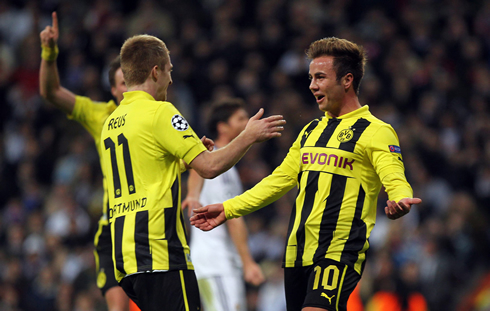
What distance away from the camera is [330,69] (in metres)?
4.88

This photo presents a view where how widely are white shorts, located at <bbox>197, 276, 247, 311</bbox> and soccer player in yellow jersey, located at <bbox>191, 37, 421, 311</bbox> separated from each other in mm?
1842

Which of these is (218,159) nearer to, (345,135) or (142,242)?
(142,242)

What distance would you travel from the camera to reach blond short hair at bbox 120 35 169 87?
445cm

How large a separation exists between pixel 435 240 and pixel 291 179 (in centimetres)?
640

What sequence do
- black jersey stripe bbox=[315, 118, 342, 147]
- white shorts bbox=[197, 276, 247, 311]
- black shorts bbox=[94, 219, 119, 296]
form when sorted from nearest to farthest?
black jersey stripe bbox=[315, 118, 342, 147]
black shorts bbox=[94, 219, 119, 296]
white shorts bbox=[197, 276, 247, 311]

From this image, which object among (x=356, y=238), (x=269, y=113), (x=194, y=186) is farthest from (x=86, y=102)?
(x=269, y=113)

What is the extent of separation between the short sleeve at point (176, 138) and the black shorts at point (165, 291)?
0.76 metres

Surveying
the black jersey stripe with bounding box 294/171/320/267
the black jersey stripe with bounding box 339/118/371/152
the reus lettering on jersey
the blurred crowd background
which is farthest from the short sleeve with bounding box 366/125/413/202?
the blurred crowd background

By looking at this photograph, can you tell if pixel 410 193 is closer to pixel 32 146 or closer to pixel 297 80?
pixel 297 80

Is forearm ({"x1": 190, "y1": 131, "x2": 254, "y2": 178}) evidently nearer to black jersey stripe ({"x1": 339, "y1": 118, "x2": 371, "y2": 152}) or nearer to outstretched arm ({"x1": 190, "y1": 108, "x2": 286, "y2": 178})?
outstretched arm ({"x1": 190, "y1": 108, "x2": 286, "y2": 178})

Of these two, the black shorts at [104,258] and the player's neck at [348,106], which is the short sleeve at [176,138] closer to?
the player's neck at [348,106]

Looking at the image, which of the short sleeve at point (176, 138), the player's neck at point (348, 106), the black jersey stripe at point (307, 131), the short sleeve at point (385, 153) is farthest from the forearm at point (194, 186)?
the short sleeve at point (385, 153)

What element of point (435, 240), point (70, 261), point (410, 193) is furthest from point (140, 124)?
point (70, 261)

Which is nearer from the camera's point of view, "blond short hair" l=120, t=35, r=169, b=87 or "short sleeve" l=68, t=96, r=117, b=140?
"blond short hair" l=120, t=35, r=169, b=87
